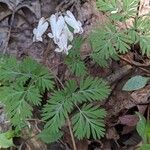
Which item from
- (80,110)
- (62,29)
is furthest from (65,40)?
(80,110)

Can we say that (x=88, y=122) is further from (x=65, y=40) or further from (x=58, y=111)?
(x=65, y=40)

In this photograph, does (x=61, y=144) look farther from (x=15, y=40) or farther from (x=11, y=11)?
(x=11, y=11)

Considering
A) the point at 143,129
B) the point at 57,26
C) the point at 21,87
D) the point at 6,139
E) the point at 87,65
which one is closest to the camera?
the point at 143,129

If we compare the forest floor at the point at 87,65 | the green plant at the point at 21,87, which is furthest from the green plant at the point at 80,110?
the forest floor at the point at 87,65

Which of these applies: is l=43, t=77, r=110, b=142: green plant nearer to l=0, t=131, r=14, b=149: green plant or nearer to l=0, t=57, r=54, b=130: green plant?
l=0, t=57, r=54, b=130: green plant

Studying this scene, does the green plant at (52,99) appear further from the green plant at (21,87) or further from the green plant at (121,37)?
the green plant at (121,37)

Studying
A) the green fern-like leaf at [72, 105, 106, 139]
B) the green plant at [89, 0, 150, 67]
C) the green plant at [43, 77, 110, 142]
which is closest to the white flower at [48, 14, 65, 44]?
the green plant at [89, 0, 150, 67]

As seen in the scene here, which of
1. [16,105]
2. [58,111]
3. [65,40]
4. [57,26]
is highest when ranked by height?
[57,26]

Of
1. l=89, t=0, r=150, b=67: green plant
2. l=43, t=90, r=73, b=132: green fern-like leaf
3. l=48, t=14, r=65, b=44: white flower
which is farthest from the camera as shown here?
l=48, t=14, r=65, b=44: white flower

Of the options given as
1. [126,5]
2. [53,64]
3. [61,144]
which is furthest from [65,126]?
[126,5]
